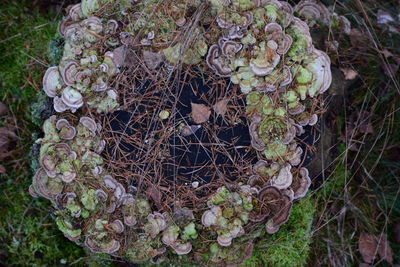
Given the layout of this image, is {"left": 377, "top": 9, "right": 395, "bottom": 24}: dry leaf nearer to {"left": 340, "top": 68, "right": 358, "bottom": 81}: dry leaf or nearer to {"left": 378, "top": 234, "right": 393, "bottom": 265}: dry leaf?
{"left": 340, "top": 68, "right": 358, "bottom": 81}: dry leaf

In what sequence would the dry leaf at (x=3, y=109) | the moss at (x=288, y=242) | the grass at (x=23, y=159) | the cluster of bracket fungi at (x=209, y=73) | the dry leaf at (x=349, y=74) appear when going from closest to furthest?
the cluster of bracket fungi at (x=209, y=73) < the moss at (x=288, y=242) < the dry leaf at (x=349, y=74) < the grass at (x=23, y=159) < the dry leaf at (x=3, y=109)

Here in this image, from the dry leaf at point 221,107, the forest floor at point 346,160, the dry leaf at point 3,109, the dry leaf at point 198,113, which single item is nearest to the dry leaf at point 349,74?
the forest floor at point 346,160

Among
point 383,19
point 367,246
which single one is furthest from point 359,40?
point 367,246

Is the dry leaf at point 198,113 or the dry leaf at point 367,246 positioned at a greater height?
the dry leaf at point 198,113

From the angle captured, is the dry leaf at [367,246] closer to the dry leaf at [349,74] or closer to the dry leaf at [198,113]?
the dry leaf at [349,74]

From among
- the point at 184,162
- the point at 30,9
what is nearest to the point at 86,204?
the point at 184,162

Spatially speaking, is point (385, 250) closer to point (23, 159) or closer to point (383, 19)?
point (383, 19)

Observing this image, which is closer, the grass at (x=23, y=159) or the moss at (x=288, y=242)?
the moss at (x=288, y=242)
